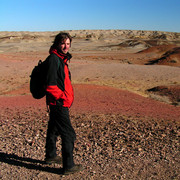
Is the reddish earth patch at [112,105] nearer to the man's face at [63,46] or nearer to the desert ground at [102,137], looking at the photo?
the desert ground at [102,137]

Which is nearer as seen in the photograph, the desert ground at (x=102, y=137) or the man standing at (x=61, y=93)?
the man standing at (x=61, y=93)

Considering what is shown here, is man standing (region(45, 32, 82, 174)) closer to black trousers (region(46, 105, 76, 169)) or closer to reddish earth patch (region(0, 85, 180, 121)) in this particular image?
Answer: black trousers (region(46, 105, 76, 169))

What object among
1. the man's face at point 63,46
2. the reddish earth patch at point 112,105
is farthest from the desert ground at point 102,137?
the man's face at point 63,46

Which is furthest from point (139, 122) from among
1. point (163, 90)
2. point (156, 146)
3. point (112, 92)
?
point (163, 90)

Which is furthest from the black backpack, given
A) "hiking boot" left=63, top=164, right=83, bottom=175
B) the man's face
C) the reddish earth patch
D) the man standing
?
the reddish earth patch

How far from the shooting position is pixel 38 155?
423 centimetres

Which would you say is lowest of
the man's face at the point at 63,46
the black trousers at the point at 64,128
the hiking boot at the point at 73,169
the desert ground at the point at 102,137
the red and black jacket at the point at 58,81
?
the desert ground at the point at 102,137

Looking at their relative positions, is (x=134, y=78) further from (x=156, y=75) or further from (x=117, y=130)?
(x=117, y=130)

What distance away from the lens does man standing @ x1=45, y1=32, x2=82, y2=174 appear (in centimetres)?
317

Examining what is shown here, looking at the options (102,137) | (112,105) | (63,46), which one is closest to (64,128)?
(63,46)

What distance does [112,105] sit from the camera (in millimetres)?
8133

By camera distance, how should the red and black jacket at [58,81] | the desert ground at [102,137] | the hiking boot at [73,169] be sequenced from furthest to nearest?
1. the desert ground at [102,137]
2. the hiking boot at [73,169]
3. the red and black jacket at [58,81]

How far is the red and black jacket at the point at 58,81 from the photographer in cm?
314

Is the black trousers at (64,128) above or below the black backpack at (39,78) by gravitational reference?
below
